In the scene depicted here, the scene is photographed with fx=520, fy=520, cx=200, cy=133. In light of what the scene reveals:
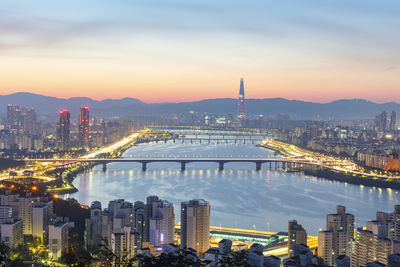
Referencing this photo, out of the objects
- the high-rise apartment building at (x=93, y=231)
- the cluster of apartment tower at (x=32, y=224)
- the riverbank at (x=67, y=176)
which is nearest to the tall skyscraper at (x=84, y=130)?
the riverbank at (x=67, y=176)

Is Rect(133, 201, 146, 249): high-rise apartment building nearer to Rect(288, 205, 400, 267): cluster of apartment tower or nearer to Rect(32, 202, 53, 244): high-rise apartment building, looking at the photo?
Rect(32, 202, 53, 244): high-rise apartment building

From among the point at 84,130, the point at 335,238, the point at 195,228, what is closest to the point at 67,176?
the point at 195,228

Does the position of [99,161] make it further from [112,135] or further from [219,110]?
[219,110]

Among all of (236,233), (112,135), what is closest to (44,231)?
(236,233)

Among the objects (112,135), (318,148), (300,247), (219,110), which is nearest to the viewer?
(300,247)

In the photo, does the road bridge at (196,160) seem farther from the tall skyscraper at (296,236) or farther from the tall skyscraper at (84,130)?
the tall skyscraper at (296,236)

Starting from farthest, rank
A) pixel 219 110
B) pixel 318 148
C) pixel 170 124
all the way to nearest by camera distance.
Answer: pixel 219 110, pixel 170 124, pixel 318 148

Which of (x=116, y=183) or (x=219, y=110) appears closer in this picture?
(x=116, y=183)

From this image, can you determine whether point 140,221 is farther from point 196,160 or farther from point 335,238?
point 196,160
